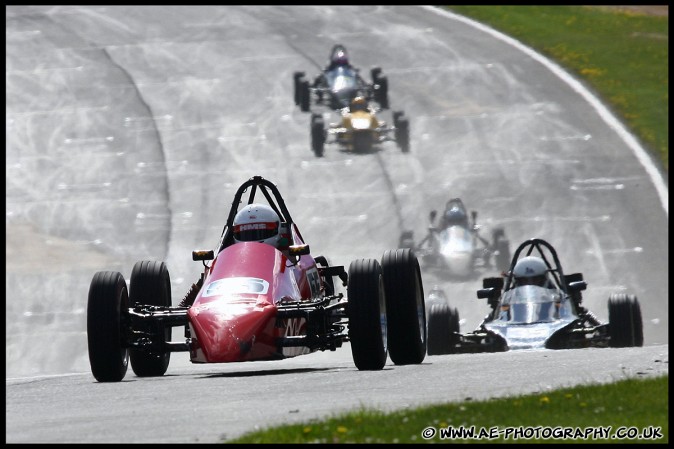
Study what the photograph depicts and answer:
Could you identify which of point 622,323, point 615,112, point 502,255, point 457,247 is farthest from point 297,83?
point 622,323

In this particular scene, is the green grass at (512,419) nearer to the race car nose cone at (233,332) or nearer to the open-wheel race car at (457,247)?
the race car nose cone at (233,332)

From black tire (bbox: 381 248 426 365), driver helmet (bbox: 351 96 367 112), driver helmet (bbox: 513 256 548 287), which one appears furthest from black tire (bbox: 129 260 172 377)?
driver helmet (bbox: 351 96 367 112)

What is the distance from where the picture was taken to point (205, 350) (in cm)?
1417

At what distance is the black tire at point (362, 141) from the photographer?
41.1 metres

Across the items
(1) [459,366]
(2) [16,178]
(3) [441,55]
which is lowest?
(1) [459,366]

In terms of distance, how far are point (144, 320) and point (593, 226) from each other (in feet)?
69.8

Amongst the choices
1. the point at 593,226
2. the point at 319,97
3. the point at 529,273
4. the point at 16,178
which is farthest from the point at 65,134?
the point at 529,273

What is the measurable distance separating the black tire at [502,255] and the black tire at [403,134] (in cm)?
842

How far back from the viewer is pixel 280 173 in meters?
40.0

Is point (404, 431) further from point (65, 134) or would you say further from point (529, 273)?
point (65, 134)

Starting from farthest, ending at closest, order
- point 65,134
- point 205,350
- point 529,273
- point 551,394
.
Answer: point 65,134 → point 529,273 → point 205,350 → point 551,394

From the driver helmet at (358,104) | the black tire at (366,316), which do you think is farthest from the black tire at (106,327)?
the driver helmet at (358,104)

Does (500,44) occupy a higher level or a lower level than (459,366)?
higher

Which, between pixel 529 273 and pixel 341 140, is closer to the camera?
pixel 529 273
